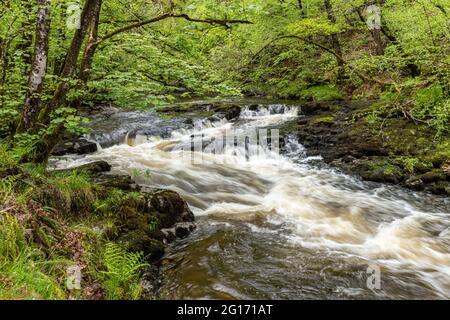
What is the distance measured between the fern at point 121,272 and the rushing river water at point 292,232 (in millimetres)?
449

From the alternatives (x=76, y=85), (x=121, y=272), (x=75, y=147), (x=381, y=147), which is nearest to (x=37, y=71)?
(x=76, y=85)

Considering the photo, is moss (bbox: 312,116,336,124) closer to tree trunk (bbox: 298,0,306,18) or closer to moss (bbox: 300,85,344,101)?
moss (bbox: 300,85,344,101)

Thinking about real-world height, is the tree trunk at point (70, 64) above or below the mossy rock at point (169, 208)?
above

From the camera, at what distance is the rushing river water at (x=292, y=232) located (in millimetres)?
4934

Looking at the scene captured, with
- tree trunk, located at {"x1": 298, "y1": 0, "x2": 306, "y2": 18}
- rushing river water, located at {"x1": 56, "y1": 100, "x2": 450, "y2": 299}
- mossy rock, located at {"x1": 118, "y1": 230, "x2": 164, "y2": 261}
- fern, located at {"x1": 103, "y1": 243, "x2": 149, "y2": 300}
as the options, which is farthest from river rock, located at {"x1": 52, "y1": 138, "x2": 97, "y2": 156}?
tree trunk, located at {"x1": 298, "y1": 0, "x2": 306, "y2": 18}

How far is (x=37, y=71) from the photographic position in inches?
230

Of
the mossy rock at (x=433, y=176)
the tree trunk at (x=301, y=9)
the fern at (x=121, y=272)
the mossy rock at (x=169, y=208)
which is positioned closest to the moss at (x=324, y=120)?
the mossy rock at (x=433, y=176)

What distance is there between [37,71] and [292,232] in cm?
526

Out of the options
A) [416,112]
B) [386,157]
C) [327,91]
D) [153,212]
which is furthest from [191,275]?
[327,91]

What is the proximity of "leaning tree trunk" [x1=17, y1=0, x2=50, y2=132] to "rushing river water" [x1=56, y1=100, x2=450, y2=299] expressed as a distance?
10.9 ft

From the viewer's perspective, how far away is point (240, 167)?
1171 cm

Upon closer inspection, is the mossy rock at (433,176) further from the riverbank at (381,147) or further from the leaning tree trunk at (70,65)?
the leaning tree trunk at (70,65)

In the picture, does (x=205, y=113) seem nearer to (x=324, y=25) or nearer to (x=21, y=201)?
(x=324, y=25)
